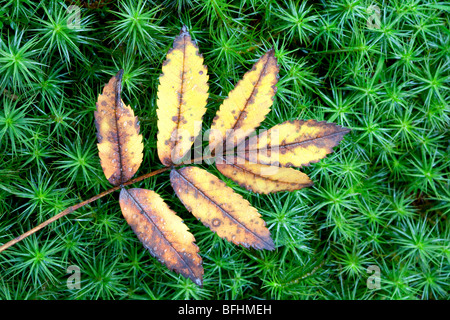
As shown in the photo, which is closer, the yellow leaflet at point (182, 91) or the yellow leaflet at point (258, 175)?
the yellow leaflet at point (182, 91)

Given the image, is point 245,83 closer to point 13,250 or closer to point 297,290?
point 297,290

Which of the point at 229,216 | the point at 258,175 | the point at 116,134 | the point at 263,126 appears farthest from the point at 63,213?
the point at 263,126

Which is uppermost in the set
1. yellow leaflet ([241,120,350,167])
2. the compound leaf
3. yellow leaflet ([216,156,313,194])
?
yellow leaflet ([241,120,350,167])

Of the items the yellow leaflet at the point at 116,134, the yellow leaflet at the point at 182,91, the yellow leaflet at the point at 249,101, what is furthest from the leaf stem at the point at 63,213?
the yellow leaflet at the point at 249,101

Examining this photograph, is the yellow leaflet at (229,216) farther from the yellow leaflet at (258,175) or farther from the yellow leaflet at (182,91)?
the yellow leaflet at (182,91)

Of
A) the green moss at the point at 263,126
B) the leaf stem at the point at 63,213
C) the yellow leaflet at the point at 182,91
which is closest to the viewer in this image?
the yellow leaflet at the point at 182,91

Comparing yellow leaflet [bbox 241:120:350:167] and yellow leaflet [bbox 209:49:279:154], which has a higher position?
yellow leaflet [bbox 209:49:279:154]

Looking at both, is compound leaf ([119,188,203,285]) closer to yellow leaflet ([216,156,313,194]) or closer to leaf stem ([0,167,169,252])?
leaf stem ([0,167,169,252])

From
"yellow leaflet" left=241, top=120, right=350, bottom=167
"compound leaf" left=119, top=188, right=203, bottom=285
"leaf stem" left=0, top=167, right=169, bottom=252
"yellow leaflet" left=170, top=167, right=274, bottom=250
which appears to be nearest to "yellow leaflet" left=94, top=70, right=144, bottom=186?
"leaf stem" left=0, top=167, right=169, bottom=252

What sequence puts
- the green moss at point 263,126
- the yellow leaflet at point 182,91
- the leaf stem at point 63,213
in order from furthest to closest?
the green moss at point 263,126 < the leaf stem at point 63,213 < the yellow leaflet at point 182,91

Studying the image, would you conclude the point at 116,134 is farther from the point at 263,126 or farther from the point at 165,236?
the point at 263,126
